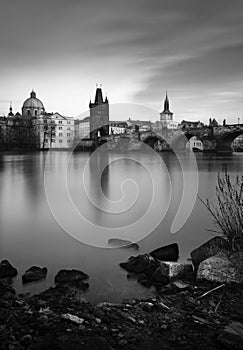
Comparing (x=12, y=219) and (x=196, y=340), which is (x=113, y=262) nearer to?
(x=196, y=340)

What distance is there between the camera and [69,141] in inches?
5167

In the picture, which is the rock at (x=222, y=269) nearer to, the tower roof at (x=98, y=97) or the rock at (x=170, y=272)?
the rock at (x=170, y=272)

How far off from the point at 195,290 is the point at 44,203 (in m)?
11.5

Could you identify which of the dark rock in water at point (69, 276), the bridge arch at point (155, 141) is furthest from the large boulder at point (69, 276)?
the bridge arch at point (155, 141)

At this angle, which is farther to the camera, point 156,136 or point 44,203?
point 156,136

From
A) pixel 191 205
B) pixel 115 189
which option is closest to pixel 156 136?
pixel 115 189

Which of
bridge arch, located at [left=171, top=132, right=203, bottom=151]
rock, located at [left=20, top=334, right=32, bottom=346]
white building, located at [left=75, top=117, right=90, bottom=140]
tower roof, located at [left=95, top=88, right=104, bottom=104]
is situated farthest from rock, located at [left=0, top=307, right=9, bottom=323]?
white building, located at [left=75, top=117, right=90, bottom=140]

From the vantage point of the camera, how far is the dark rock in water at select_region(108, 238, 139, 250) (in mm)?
9773

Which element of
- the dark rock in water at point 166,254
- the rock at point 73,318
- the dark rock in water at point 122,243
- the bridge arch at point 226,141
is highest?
the bridge arch at point 226,141

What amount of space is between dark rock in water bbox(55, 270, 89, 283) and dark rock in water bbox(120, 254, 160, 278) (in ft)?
3.30

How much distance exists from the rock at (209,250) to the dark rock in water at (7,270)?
3.85 m

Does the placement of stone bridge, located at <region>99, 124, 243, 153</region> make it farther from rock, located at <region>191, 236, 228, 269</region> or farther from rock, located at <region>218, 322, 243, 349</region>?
rock, located at <region>218, 322, 243, 349</region>

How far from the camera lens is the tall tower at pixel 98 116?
122m

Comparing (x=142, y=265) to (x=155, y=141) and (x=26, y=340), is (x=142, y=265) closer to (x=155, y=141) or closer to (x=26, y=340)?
(x=26, y=340)
